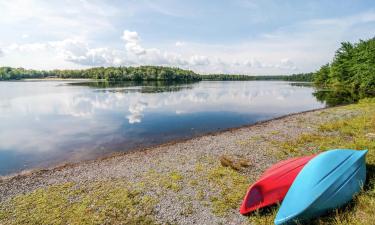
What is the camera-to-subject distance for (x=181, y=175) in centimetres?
1045

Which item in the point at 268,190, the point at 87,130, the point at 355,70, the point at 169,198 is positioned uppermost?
the point at 355,70

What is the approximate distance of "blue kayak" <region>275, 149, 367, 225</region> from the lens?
5898mm

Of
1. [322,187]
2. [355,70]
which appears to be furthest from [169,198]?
[355,70]

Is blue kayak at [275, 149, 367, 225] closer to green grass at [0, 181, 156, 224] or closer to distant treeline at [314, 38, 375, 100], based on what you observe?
green grass at [0, 181, 156, 224]

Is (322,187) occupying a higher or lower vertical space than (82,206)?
higher

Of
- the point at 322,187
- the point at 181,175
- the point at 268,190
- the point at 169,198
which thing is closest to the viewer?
the point at 322,187

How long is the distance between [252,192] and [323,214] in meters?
1.87

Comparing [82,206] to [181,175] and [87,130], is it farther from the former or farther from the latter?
[87,130]

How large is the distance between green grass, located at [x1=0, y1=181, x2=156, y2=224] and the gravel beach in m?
0.48

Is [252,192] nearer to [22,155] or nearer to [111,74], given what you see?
[22,155]

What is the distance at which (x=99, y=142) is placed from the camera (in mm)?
19078

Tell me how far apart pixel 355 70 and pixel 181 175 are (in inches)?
2219

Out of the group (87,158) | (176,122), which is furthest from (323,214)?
(176,122)

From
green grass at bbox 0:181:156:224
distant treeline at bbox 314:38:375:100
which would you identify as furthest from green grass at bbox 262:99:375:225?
distant treeline at bbox 314:38:375:100
